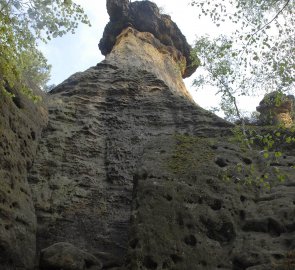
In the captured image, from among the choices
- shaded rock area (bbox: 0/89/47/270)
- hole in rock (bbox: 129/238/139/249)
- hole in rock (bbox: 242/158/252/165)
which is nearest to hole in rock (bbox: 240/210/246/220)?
hole in rock (bbox: 242/158/252/165)

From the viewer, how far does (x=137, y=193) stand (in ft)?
33.4

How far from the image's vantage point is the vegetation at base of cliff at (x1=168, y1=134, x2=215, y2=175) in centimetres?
1102

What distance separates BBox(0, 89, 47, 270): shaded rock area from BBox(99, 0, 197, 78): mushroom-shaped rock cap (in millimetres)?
18463

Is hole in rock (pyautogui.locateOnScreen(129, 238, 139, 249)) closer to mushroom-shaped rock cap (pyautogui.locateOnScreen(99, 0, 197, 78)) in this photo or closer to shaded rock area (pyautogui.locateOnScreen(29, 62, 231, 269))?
shaded rock area (pyautogui.locateOnScreen(29, 62, 231, 269))

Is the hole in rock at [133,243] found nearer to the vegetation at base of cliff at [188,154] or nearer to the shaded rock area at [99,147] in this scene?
the shaded rock area at [99,147]

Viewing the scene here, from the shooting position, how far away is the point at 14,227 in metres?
9.91

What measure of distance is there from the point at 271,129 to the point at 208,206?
18.4 feet

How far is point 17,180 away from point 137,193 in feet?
11.3

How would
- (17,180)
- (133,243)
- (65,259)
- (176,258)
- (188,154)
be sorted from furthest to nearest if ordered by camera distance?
(188,154) → (17,180) → (65,259) → (133,243) → (176,258)

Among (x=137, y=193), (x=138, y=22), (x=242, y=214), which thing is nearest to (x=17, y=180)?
(x=137, y=193)

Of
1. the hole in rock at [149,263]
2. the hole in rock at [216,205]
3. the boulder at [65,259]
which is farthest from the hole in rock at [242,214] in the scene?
the boulder at [65,259]

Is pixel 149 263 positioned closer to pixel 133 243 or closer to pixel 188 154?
pixel 133 243

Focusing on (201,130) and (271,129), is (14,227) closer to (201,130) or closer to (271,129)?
(201,130)

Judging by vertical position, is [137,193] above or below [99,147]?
below
